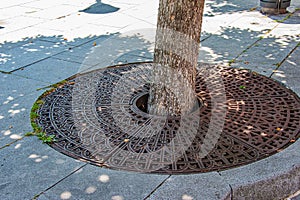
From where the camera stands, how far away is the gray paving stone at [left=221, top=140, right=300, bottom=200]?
310cm

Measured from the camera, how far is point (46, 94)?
4875 millimetres

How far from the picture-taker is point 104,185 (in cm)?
307

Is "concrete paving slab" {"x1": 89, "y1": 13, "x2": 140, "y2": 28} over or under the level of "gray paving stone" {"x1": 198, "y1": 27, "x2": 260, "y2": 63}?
over

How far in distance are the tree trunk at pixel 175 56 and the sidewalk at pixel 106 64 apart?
119 centimetres

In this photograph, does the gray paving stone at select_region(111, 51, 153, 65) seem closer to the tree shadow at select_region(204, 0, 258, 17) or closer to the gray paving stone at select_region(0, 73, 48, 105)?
the gray paving stone at select_region(0, 73, 48, 105)

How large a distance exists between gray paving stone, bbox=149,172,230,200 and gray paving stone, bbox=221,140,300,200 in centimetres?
9

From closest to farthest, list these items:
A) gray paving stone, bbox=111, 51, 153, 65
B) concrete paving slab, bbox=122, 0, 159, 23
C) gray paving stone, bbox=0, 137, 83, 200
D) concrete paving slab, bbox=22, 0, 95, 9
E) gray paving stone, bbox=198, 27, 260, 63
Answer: gray paving stone, bbox=0, 137, 83, 200 < gray paving stone, bbox=111, 51, 153, 65 < gray paving stone, bbox=198, 27, 260, 63 < concrete paving slab, bbox=122, 0, 159, 23 < concrete paving slab, bbox=22, 0, 95, 9

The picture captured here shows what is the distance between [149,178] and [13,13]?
7.97 meters

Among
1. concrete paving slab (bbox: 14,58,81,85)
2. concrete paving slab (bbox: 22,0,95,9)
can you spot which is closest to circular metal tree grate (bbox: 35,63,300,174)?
concrete paving slab (bbox: 14,58,81,85)

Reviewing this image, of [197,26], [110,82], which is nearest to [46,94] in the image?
[110,82]

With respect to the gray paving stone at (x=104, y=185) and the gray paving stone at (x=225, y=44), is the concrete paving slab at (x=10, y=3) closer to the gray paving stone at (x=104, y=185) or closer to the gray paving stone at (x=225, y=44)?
the gray paving stone at (x=225, y=44)

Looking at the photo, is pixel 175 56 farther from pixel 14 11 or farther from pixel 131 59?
pixel 14 11

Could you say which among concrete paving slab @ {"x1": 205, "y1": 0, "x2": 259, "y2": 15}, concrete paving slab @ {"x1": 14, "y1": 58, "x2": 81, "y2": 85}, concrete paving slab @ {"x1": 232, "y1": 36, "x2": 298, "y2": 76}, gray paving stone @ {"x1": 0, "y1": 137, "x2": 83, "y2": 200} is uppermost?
concrete paving slab @ {"x1": 205, "y1": 0, "x2": 259, "y2": 15}

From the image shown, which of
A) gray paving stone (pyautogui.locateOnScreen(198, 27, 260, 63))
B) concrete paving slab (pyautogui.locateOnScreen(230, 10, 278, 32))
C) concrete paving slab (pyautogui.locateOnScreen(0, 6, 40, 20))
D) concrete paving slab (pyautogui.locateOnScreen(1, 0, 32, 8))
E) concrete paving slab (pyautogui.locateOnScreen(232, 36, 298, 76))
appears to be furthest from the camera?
concrete paving slab (pyautogui.locateOnScreen(1, 0, 32, 8))
